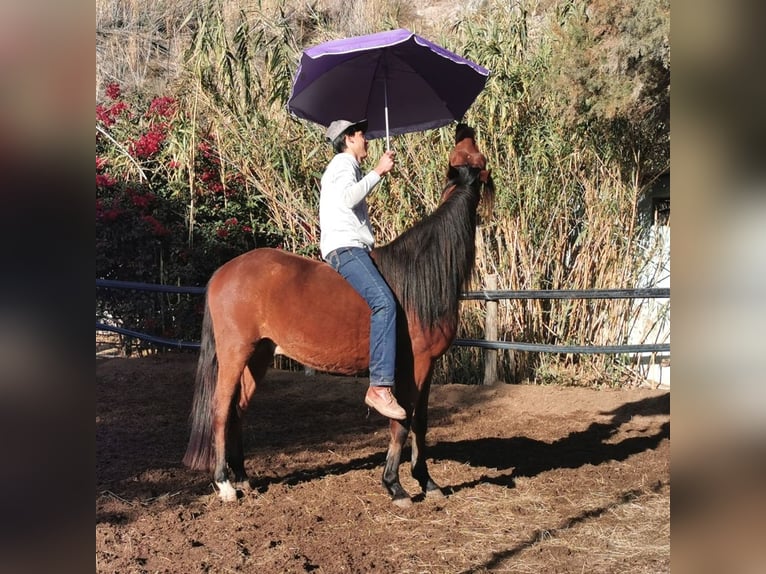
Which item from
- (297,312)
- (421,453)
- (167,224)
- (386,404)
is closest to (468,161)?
(297,312)

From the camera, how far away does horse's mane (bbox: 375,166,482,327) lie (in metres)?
3.90

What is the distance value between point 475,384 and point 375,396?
12.5 feet

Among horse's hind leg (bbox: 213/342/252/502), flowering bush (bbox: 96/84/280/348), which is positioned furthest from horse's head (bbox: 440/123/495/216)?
flowering bush (bbox: 96/84/280/348)

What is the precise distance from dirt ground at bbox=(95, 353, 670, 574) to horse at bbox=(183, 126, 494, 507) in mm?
293

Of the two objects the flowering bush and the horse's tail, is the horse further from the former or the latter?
the flowering bush

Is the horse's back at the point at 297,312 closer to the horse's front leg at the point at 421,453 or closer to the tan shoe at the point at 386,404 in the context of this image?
the tan shoe at the point at 386,404

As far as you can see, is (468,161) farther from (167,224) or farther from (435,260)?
(167,224)

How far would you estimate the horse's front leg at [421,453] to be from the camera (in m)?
4.02

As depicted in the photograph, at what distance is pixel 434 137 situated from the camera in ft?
24.2

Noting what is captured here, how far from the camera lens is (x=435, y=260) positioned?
154 inches

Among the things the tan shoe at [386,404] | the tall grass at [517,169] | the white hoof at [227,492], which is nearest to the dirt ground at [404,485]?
the white hoof at [227,492]
